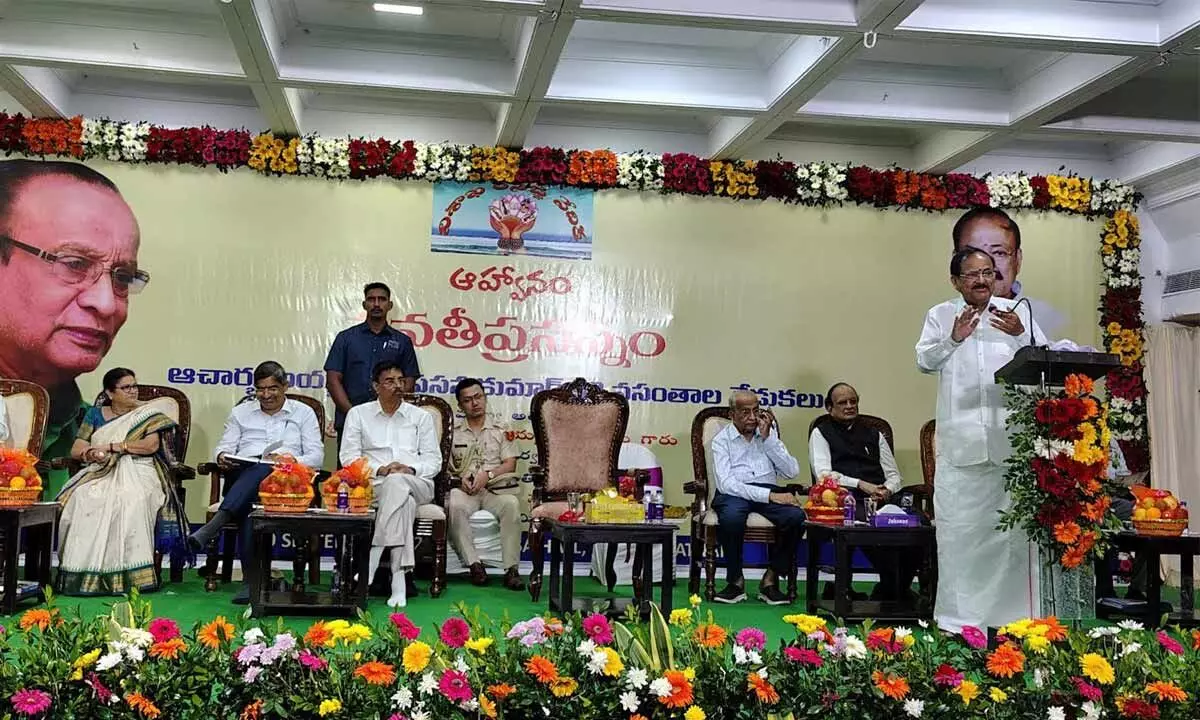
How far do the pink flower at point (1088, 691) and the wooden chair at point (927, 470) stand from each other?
16.3 feet

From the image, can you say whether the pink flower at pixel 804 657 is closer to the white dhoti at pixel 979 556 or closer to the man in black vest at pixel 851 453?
the white dhoti at pixel 979 556

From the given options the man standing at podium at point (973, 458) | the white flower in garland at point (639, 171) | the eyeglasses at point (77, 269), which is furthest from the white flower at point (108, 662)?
the white flower in garland at point (639, 171)

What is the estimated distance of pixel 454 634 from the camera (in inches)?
96.2

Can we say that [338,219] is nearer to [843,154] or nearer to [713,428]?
[713,428]

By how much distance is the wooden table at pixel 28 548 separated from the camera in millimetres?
4984

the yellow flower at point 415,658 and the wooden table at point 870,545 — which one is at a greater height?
the yellow flower at point 415,658

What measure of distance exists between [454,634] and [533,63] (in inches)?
180

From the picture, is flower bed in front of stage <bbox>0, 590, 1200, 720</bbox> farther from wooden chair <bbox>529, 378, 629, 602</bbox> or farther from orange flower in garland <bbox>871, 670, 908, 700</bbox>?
wooden chair <bbox>529, 378, 629, 602</bbox>

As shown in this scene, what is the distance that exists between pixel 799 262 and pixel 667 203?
44.6 inches

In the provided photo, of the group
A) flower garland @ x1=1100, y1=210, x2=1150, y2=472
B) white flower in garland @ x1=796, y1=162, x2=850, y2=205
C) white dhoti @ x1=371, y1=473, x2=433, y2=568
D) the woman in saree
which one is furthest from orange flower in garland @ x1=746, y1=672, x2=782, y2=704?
flower garland @ x1=1100, y1=210, x2=1150, y2=472

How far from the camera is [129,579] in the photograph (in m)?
5.80

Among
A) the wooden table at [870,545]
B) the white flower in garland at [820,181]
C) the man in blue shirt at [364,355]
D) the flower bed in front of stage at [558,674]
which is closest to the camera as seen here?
the flower bed in front of stage at [558,674]

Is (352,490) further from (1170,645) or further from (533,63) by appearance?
(1170,645)

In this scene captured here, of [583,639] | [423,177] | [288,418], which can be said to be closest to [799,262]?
[423,177]
